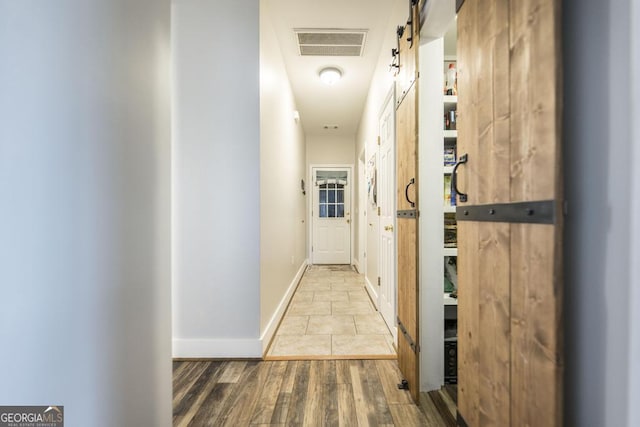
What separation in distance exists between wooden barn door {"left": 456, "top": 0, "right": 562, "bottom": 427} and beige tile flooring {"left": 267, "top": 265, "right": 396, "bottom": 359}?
1174 mm

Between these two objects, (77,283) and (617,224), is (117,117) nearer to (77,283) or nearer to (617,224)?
(77,283)

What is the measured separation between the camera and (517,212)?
0.77m

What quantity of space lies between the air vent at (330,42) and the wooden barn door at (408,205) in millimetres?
967

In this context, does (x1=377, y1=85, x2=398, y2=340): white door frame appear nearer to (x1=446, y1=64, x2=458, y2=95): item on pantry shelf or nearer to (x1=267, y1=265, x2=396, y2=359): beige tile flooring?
(x1=267, y1=265, x2=396, y2=359): beige tile flooring

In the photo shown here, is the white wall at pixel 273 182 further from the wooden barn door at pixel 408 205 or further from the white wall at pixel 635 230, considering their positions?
the white wall at pixel 635 230

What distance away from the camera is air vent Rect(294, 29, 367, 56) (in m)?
2.67

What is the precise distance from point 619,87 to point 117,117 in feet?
3.97

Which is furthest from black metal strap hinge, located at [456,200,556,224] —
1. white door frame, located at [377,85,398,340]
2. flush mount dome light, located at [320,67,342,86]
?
flush mount dome light, located at [320,67,342,86]

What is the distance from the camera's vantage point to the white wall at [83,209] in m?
0.56

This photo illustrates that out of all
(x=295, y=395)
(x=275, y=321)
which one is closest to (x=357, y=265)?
(x=275, y=321)

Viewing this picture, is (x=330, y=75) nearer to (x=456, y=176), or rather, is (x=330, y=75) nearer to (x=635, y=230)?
(x=456, y=176)

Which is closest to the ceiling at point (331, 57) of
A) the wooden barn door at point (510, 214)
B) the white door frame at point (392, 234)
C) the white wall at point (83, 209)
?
the white door frame at point (392, 234)

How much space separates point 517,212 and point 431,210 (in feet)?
3.07

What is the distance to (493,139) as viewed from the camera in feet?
2.92
